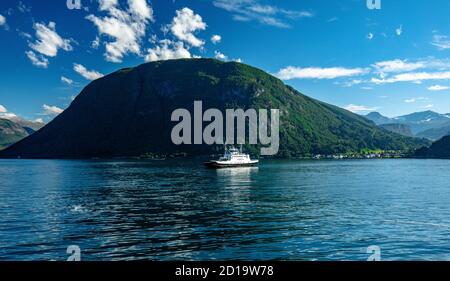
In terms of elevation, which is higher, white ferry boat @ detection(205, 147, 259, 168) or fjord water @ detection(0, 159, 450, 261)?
white ferry boat @ detection(205, 147, 259, 168)

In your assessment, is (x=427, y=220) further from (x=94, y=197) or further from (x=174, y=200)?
(x=94, y=197)

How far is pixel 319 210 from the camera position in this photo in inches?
1558

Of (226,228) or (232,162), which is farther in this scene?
(232,162)

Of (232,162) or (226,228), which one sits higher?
(232,162)

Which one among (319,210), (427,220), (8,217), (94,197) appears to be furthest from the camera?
(94,197)

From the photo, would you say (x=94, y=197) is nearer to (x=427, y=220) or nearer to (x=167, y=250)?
(x=167, y=250)

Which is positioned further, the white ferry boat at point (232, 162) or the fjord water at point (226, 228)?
the white ferry boat at point (232, 162)

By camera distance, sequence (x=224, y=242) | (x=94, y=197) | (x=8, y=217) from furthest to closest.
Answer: (x=94, y=197)
(x=8, y=217)
(x=224, y=242)

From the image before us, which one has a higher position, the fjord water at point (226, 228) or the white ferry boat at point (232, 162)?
the white ferry boat at point (232, 162)

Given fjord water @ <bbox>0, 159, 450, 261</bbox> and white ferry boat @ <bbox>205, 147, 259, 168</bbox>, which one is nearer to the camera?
fjord water @ <bbox>0, 159, 450, 261</bbox>
